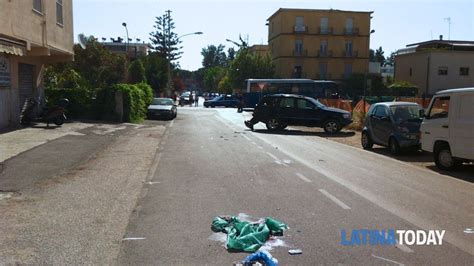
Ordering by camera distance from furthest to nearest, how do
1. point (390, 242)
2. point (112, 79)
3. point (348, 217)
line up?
point (112, 79) < point (348, 217) < point (390, 242)

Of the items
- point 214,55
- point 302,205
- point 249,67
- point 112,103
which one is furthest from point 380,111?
point 214,55

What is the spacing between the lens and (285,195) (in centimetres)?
885

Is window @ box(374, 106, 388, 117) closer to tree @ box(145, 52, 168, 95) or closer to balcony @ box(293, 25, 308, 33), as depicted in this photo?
tree @ box(145, 52, 168, 95)

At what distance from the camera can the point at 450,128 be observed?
1220 centimetres

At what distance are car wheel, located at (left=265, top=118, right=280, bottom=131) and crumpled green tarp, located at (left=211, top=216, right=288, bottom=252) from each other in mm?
19336

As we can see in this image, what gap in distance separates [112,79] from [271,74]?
28.0m

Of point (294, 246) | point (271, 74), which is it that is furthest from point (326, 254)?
point (271, 74)

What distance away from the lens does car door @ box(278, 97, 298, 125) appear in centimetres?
2598

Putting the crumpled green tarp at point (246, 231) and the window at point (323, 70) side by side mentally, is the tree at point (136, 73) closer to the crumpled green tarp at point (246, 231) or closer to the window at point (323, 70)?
the window at point (323, 70)

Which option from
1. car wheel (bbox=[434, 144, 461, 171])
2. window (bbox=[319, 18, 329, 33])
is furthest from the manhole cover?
window (bbox=[319, 18, 329, 33])

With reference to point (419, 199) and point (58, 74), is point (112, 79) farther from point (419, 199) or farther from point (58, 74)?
point (419, 199)

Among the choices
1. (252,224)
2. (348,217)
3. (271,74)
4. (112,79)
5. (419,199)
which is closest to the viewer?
(252,224)

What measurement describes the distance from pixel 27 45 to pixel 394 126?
43.6 feet

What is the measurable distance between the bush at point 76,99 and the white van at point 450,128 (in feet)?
62.4
